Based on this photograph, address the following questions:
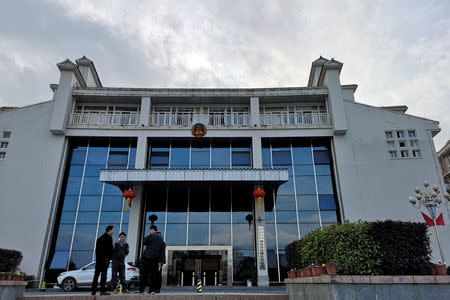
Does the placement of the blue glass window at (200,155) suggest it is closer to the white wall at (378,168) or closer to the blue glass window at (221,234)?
the blue glass window at (221,234)

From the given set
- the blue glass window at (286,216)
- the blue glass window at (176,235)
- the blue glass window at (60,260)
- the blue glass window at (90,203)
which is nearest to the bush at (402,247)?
the blue glass window at (286,216)

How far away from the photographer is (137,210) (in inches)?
634

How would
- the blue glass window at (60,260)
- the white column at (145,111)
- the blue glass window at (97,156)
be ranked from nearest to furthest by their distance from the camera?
1. the blue glass window at (60,260)
2. the blue glass window at (97,156)
3. the white column at (145,111)

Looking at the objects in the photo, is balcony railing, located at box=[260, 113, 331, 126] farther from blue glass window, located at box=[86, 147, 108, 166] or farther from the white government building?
blue glass window, located at box=[86, 147, 108, 166]

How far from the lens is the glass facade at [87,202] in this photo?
1570cm

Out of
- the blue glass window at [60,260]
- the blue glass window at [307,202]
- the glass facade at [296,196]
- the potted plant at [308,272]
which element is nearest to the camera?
the potted plant at [308,272]

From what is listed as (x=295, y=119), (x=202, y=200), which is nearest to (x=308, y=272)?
(x=202, y=200)

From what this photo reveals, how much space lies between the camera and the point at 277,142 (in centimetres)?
1836

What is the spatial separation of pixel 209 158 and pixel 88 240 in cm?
743

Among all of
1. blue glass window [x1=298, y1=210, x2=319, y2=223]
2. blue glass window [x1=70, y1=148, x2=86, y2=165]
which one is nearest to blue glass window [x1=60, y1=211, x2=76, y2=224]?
blue glass window [x1=70, y1=148, x2=86, y2=165]

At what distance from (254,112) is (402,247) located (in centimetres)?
1358

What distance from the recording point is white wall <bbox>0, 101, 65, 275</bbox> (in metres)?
15.3

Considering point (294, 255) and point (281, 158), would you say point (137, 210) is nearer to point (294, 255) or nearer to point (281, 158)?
point (281, 158)

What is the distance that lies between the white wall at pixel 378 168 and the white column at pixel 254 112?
14.5ft
